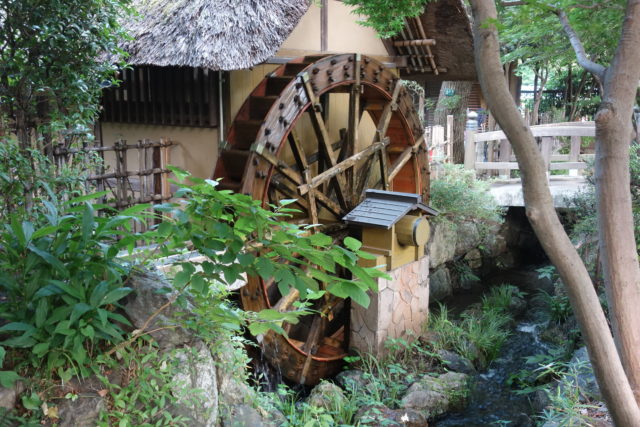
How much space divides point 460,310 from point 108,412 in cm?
706

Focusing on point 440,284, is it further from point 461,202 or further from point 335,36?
point 335,36

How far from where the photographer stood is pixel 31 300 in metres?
2.22

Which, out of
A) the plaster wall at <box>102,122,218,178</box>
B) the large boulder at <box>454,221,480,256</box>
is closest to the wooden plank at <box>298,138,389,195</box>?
the plaster wall at <box>102,122,218,178</box>

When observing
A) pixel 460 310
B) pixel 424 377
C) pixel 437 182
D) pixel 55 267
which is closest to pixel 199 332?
pixel 55 267

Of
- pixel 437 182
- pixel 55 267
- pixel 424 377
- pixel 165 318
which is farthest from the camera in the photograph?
pixel 437 182

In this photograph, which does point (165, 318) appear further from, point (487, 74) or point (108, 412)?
point (487, 74)

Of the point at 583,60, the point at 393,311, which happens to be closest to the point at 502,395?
the point at 393,311

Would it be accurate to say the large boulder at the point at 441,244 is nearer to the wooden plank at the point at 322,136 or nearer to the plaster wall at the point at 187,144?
the wooden plank at the point at 322,136

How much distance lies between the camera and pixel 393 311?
22.4 feet

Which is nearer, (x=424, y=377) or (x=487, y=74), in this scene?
(x=487, y=74)

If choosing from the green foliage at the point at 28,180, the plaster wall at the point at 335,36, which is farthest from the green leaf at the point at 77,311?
the plaster wall at the point at 335,36

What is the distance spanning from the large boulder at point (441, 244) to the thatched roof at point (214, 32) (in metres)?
4.09

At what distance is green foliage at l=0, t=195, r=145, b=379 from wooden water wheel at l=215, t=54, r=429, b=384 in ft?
10.8

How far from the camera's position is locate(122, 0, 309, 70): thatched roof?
5.79 meters
